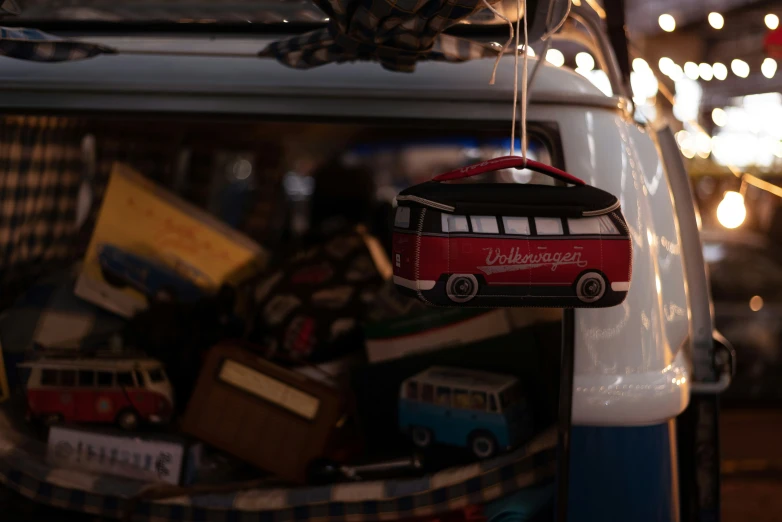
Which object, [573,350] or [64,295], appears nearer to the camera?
[573,350]

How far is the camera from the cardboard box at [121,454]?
6.41ft

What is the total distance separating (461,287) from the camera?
1.18 meters

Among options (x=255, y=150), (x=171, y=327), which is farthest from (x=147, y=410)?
(x=255, y=150)

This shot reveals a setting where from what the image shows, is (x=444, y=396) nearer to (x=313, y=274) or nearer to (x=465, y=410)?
(x=465, y=410)

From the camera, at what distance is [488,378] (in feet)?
6.12

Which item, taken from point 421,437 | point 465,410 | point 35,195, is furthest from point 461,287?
point 35,195

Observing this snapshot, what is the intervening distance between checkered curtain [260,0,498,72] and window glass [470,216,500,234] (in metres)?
0.42

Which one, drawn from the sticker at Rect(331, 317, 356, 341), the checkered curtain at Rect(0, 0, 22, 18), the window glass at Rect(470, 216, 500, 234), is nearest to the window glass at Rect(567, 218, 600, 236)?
the window glass at Rect(470, 216, 500, 234)

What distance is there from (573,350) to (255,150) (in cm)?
380

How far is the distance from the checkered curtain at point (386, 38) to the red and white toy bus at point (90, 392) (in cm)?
116

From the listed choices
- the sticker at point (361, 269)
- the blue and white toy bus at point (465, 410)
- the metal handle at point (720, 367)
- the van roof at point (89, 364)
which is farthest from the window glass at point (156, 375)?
the metal handle at point (720, 367)

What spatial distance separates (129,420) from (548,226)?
1.54m

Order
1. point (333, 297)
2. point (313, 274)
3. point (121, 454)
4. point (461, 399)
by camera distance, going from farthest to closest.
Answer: point (313, 274) < point (333, 297) < point (121, 454) < point (461, 399)

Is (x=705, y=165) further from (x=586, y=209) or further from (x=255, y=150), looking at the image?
(x=586, y=209)
